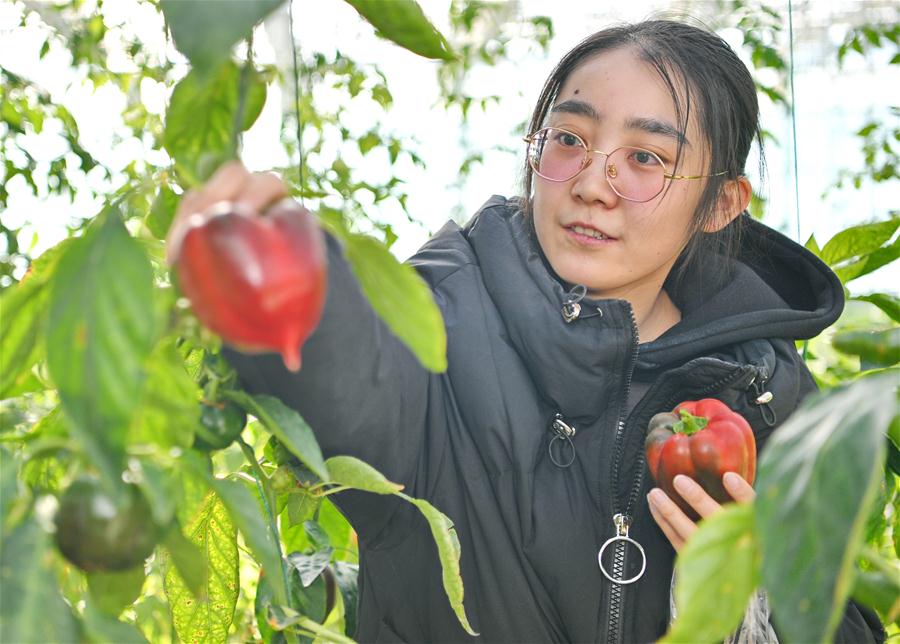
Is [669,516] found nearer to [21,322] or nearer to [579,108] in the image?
[579,108]

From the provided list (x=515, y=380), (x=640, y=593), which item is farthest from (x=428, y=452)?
(x=640, y=593)

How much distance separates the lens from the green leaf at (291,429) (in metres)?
0.46

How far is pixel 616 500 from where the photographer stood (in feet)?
3.53

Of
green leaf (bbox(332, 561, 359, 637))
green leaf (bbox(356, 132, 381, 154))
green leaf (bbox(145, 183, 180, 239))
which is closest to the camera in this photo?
green leaf (bbox(145, 183, 180, 239))

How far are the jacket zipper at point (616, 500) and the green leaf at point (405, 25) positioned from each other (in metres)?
0.65

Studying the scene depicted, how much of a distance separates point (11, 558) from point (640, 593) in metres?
0.80

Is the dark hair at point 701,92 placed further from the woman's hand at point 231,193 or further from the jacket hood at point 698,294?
the woman's hand at point 231,193

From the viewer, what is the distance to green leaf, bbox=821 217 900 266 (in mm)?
1207

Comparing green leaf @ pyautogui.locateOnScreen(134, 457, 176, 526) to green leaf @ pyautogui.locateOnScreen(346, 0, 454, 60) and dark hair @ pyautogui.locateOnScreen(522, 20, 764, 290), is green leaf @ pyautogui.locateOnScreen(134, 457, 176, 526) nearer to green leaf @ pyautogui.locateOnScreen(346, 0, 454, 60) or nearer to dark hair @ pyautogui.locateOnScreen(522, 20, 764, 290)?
green leaf @ pyautogui.locateOnScreen(346, 0, 454, 60)

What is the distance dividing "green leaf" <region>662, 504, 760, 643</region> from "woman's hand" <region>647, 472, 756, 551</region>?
575 mm

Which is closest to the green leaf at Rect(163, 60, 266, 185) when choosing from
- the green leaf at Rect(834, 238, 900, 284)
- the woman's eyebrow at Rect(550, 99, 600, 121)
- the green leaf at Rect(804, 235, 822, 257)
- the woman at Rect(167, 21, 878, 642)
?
the woman at Rect(167, 21, 878, 642)

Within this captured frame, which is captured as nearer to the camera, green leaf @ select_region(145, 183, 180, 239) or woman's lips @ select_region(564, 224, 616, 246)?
green leaf @ select_region(145, 183, 180, 239)

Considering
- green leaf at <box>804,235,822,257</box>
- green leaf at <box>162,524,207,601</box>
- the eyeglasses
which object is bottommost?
green leaf at <box>804,235,822,257</box>

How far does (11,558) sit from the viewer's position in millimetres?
374
